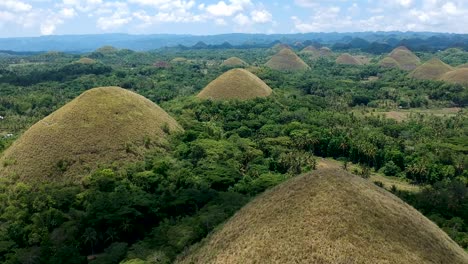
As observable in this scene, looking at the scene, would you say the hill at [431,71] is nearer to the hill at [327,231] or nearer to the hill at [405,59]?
the hill at [405,59]

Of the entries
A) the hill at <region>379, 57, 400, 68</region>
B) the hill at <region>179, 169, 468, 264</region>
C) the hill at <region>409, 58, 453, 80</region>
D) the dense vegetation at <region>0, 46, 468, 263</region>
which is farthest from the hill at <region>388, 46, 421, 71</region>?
the hill at <region>179, 169, 468, 264</region>

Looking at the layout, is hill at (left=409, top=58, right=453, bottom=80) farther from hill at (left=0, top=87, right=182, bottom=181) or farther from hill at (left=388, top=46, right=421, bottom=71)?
hill at (left=0, top=87, right=182, bottom=181)

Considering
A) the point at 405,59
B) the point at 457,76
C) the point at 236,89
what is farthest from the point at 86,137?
the point at 405,59

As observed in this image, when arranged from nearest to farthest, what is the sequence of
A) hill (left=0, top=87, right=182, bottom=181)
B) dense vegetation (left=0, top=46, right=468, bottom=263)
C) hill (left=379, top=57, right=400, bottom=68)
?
1. dense vegetation (left=0, top=46, right=468, bottom=263)
2. hill (left=0, top=87, right=182, bottom=181)
3. hill (left=379, top=57, right=400, bottom=68)

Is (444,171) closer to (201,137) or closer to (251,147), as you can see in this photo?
(251,147)

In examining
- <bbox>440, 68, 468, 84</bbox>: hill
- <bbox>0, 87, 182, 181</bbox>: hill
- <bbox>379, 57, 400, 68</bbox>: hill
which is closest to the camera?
<bbox>0, 87, 182, 181</bbox>: hill

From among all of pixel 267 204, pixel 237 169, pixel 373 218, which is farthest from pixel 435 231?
pixel 237 169

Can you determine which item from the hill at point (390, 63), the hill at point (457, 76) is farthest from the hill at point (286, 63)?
the hill at point (457, 76)
